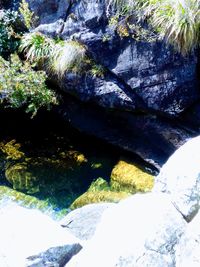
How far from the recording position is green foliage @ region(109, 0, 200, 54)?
5.13m

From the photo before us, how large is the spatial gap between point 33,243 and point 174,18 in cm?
333

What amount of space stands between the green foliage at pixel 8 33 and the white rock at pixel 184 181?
13.1 ft

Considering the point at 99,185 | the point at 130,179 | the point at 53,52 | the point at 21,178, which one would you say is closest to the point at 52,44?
the point at 53,52

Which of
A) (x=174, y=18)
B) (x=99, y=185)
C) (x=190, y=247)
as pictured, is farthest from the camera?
(x=99, y=185)

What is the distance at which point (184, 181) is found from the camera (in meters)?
3.24

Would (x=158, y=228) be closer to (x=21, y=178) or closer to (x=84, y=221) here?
(x=84, y=221)

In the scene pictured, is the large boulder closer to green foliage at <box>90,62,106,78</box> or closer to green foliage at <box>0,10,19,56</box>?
green foliage at <box>90,62,106,78</box>

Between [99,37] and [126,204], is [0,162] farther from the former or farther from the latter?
[126,204]

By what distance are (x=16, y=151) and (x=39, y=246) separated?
Result: 361 cm

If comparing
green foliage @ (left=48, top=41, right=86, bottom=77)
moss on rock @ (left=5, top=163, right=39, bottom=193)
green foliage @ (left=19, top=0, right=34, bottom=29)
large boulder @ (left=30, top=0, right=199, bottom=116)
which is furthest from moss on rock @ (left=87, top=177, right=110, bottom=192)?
green foliage @ (left=19, top=0, right=34, bottom=29)

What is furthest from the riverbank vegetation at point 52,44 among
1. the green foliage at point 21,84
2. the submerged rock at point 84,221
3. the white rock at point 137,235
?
the white rock at point 137,235

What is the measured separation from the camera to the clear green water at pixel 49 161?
595 centimetres

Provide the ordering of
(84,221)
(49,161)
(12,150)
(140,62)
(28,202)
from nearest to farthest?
(84,221)
(140,62)
(28,202)
(49,161)
(12,150)

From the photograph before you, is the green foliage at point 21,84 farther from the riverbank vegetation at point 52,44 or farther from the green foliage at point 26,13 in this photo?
the green foliage at point 26,13
